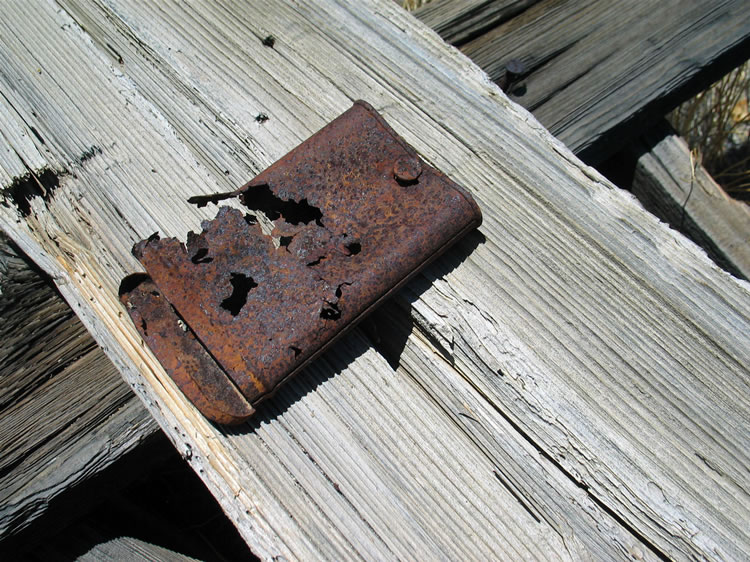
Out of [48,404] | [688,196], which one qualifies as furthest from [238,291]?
[688,196]

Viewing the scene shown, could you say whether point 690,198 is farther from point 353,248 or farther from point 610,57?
point 353,248

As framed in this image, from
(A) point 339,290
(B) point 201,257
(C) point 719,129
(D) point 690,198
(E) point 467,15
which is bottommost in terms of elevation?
(C) point 719,129

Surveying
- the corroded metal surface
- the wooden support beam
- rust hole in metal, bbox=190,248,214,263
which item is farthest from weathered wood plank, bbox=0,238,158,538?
the wooden support beam

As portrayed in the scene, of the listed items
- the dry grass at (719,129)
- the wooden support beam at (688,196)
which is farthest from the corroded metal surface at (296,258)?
the dry grass at (719,129)

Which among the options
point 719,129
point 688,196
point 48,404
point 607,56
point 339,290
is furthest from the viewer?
point 719,129

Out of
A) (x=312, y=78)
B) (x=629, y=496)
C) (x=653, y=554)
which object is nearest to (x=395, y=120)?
(x=312, y=78)
